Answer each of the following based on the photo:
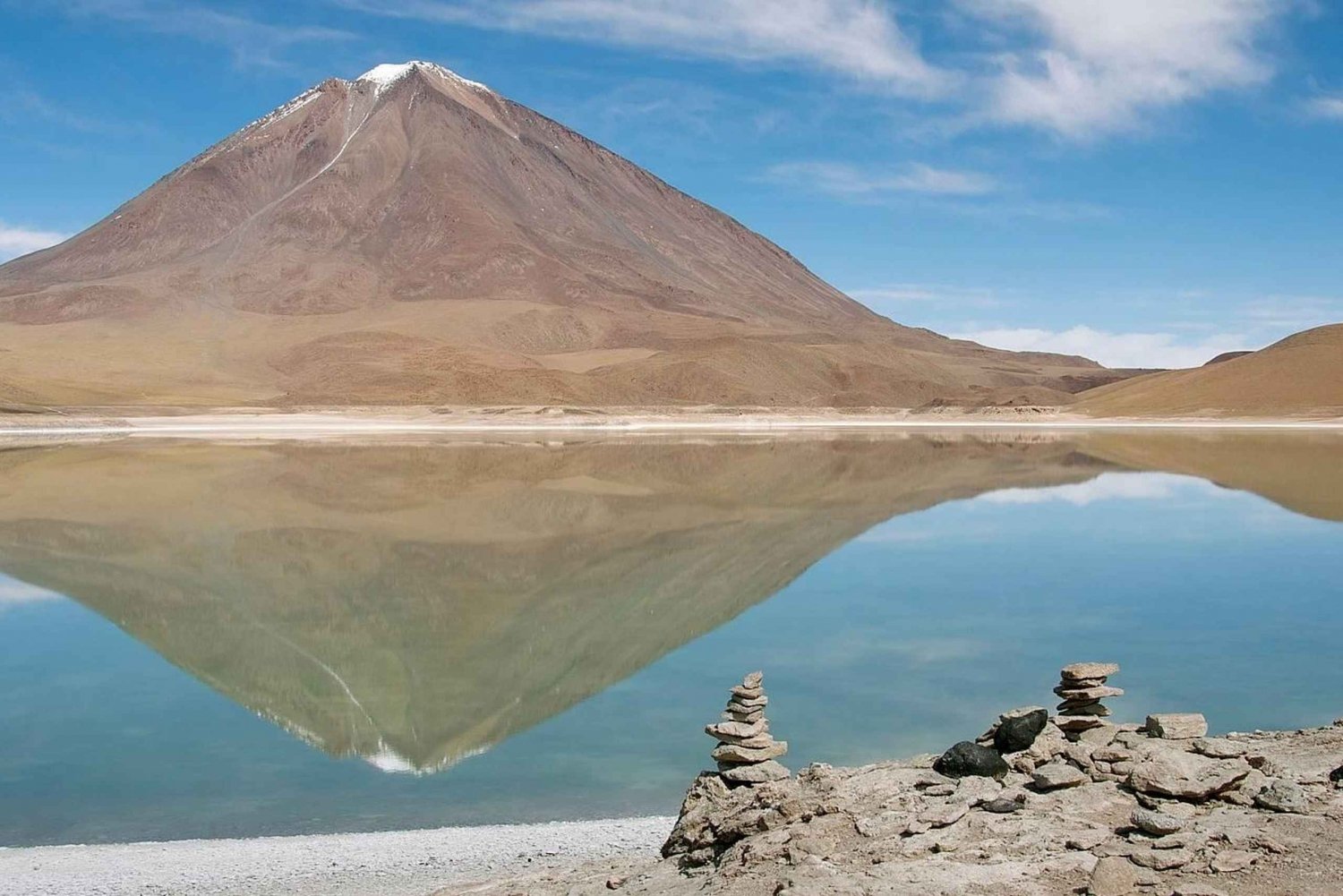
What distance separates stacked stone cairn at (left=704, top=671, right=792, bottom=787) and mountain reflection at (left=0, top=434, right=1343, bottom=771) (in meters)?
3.01

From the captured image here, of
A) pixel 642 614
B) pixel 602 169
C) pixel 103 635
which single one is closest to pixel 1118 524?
pixel 642 614

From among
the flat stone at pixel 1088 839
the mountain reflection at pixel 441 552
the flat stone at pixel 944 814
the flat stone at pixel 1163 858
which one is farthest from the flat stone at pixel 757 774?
the mountain reflection at pixel 441 552

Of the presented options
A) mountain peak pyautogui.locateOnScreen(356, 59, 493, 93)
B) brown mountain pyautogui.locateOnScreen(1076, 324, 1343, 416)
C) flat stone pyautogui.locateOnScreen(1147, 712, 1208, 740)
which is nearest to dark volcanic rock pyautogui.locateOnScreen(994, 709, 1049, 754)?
flat stone pyautogui.locateOnScreen(1147, 712, 1208, 740)

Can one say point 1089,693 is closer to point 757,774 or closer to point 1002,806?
point 1002,806

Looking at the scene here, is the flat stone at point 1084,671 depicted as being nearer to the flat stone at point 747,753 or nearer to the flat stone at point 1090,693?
the flat stone at point 1090,693

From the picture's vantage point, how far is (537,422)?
6334cm

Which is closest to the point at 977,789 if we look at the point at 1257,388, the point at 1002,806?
the point at 1002,806

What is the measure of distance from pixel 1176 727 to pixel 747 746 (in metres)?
2.45

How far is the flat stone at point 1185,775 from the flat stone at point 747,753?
76.5 inches

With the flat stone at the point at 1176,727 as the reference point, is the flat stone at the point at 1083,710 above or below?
above

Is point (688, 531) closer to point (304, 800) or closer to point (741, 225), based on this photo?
point (304, 800)

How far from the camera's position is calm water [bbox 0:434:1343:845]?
8984mm

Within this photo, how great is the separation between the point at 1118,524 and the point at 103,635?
58.4ft

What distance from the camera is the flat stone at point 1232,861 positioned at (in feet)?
16.6
